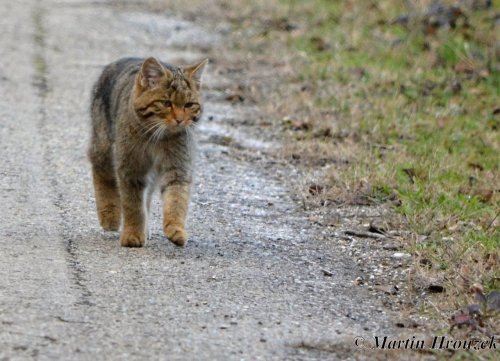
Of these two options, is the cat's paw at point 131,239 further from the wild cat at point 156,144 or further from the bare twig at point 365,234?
the bare twig at point 365,234

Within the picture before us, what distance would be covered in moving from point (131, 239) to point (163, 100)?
0.74 meters

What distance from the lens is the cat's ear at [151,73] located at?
20.4ft

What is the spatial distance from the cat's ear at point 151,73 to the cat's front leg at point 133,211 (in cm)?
51

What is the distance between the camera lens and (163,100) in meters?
6.20

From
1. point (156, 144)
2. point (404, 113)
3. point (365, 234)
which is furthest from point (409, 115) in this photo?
point (156, 144)

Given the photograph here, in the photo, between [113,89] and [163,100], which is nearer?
[163,100]

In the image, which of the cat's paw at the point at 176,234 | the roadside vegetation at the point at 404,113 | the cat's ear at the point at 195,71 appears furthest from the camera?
the roadside vegetation at the point at 404,113

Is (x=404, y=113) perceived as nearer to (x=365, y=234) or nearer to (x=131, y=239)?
(x=365, y=234)

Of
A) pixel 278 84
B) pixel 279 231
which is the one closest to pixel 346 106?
pixel 278 84

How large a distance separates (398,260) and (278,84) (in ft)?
15.2

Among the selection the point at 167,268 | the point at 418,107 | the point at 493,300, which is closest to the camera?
the point at 493,300

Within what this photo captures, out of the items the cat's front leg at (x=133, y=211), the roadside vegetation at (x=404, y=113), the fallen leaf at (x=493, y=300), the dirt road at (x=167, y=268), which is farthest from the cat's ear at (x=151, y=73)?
the fallen leaf at (x=493, y=300)

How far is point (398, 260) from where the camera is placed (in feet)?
21.0

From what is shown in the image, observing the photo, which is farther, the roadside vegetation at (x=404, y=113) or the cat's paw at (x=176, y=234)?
the roadside vegetation at (x=404, y=113)
